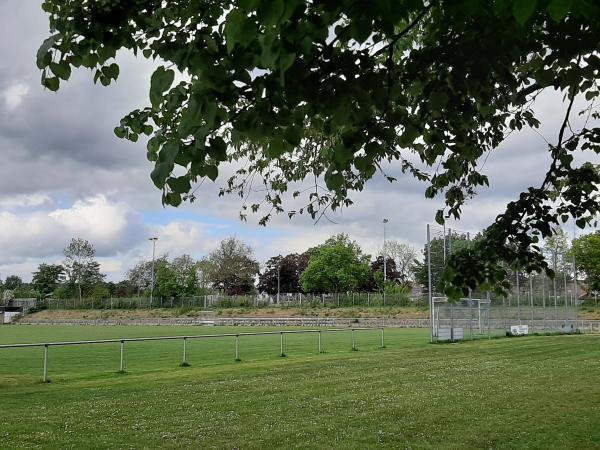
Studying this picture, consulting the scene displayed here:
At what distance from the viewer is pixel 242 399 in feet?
36.6

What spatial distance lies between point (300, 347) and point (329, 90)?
83.3 feet

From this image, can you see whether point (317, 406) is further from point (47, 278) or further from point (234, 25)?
point (47, 278)

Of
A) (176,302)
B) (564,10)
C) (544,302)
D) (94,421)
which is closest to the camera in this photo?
(564,10)

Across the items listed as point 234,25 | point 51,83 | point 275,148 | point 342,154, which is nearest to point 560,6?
point 234,25

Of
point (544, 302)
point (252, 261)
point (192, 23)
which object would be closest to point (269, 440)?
point (192, 23)

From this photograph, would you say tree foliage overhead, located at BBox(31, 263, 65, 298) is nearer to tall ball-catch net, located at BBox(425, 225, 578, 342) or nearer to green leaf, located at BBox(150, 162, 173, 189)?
tall ball-catch net, located at BBox(425, 225, 578, 342)

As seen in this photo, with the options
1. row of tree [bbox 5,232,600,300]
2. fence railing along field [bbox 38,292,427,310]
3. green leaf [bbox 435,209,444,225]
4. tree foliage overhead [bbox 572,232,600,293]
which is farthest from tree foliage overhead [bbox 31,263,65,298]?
green leaf [bbox 435,209,444,225]

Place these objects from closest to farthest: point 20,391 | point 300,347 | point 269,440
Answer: point 269,440 → point 20,391 → point 300,347

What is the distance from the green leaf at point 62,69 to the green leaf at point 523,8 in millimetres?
2649

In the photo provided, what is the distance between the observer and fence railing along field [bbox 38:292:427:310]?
7094 cm

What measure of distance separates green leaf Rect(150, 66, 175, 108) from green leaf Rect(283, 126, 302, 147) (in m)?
0.81

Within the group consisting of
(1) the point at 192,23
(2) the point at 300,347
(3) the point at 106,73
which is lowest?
(2) the point at 300,347

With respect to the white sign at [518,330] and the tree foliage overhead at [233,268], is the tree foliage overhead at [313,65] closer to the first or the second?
the white sign at [518,330]

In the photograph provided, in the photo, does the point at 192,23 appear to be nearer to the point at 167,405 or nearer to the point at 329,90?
the point at 329,90
